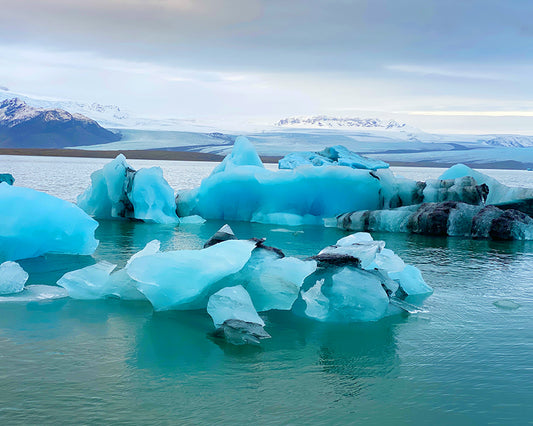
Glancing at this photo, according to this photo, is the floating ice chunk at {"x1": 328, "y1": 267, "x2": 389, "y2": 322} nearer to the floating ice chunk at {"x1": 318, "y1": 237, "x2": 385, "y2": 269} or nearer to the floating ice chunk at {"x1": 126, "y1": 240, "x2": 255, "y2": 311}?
the floating ice chunk at {"x1": 318, "y1": 237, "x2": 385, "y2": 269}

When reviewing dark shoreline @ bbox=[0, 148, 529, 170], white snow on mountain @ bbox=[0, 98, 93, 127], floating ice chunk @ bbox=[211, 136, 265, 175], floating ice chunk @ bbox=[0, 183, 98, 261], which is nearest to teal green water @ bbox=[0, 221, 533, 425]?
floating ice chunk @ bbox=[0, 183, 98, 261]

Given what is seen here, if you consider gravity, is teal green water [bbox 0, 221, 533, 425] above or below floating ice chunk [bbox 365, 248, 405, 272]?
below

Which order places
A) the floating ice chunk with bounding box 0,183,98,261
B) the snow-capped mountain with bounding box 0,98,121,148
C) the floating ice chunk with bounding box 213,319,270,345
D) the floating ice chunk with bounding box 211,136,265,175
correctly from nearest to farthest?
the floating ice chunk with bounding box 213,319,270,345 → the floating ice chunk with bounding box 0,183,98,261 → the floating ice chunk with bounding box 211,136,265,175 → the snow-capped mountain with bounding box 0,98,121,148

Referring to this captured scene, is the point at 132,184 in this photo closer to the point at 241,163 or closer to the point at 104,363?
the point at 241,163

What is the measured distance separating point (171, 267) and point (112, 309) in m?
0.80

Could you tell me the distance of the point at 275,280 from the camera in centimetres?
533

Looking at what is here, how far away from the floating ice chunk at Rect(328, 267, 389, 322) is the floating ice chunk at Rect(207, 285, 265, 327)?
2.98 feet

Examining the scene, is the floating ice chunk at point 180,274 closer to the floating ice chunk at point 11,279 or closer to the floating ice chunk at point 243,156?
the floating ice chunk at point 11,279

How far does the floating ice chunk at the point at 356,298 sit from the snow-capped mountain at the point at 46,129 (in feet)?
463

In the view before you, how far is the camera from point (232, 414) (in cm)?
325

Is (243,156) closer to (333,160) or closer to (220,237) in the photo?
(333,160)

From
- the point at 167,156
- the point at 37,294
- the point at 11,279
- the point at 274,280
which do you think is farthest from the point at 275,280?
the point at 167,156

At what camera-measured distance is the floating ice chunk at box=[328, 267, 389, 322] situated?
528cm

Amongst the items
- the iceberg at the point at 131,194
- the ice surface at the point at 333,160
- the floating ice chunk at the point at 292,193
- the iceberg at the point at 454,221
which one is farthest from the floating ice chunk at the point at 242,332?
the ice surface at the point at 333,160
